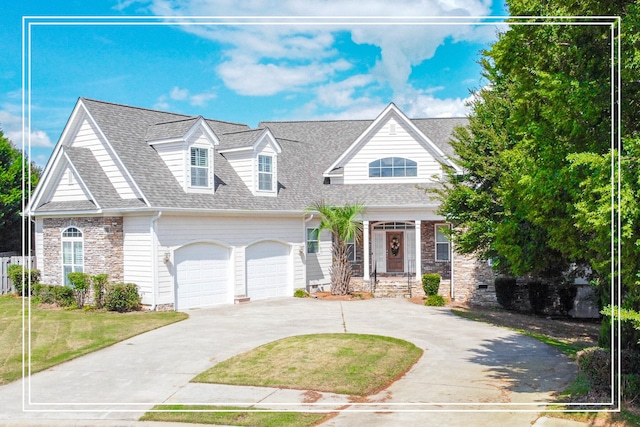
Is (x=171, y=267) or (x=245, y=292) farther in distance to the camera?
(x=245, y=292)

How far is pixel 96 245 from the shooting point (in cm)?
1955

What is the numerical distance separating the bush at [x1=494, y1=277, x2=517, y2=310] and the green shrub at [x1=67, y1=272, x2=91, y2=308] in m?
15.0

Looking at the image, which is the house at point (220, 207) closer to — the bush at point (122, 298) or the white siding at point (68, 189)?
the white siding at point (68, 189)

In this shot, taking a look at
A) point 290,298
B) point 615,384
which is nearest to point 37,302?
point 290,298

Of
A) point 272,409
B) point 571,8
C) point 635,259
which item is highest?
point 571,8

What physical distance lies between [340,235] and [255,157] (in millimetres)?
4592

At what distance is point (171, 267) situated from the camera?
1898 centimetres

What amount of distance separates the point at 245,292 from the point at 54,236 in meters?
7.23

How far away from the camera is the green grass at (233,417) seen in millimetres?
8180

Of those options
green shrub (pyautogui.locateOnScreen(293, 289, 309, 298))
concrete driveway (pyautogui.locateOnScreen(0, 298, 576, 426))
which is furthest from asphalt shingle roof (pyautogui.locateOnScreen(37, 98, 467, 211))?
concrete driveway (pyautogui.locateOnScreen(0, 298, 576, 426))

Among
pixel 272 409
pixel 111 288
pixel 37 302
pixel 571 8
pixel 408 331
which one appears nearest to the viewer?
pixel 571 8

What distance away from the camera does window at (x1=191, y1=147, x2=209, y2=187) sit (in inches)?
811

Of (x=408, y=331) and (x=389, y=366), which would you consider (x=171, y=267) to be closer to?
(x=408, y=331)

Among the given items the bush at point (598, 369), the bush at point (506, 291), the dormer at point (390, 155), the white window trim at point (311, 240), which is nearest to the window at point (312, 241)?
the white window trim at point (311, 240)
